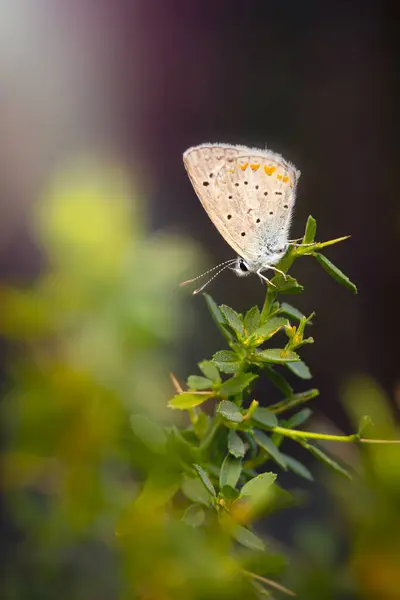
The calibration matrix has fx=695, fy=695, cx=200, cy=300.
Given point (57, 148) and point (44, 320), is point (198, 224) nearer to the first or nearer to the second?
point (57, 148)

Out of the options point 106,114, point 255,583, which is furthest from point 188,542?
point 106,114

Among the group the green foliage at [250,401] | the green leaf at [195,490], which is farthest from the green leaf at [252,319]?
the green leaf at [195,490]

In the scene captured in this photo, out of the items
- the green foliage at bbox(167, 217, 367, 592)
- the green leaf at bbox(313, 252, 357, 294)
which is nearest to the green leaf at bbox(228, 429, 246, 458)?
the green foliage at bbox(167, 217, 367, 592)

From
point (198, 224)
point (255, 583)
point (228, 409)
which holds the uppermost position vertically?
point (228, 409)

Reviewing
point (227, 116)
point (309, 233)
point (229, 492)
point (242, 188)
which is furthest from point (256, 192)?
point (227, 116)

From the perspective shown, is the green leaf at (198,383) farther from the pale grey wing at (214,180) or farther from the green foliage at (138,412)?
the pale grey wing at (214,180)

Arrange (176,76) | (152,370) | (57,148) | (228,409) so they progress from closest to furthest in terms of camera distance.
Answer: (228,409), (152,370), (57,148), (176,76)

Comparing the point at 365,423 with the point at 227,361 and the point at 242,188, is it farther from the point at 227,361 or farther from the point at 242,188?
the point at 242,188
